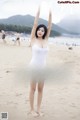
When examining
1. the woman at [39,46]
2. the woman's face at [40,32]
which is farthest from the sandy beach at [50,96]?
the woman's face at [40,32]

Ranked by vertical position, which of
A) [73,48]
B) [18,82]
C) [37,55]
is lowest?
[73,48]

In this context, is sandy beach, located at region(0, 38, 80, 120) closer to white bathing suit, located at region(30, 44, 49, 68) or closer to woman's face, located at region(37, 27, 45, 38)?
white bathing suit, located at region(30, 44, 49, 68)

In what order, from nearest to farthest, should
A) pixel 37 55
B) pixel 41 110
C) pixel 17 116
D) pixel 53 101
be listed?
1. pixel 37 55
2. pixel 17 116
3. pixel 41 110
4. pixel 53 101

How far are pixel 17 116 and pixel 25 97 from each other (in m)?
0.61

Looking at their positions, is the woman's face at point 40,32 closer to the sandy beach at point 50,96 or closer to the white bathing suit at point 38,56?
the white bathing suit at point 38,56

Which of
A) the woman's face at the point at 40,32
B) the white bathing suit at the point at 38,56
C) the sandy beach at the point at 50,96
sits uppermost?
the woman's face at the point at 40,32

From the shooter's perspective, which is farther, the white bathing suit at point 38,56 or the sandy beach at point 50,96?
the sandy beach at point 50,96

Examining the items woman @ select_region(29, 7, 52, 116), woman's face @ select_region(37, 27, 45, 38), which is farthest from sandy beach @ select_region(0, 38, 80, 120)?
woman's face @ select_region(37, 27, 45, 38)

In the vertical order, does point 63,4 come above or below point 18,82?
above

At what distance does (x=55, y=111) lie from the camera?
10.7ft

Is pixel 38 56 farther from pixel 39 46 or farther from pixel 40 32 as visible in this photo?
pixel 40 32

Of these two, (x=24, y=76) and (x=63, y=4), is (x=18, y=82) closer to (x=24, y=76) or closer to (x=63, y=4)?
(x=24, y=76)

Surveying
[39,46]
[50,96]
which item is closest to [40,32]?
[39,46]

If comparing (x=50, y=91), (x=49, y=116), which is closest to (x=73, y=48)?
(x=50, y=91)
